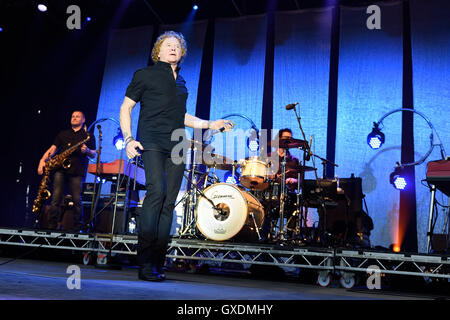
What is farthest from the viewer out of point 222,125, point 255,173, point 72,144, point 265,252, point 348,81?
point 348,81

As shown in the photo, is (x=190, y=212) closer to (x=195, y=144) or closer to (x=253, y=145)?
(x=195, y=144)

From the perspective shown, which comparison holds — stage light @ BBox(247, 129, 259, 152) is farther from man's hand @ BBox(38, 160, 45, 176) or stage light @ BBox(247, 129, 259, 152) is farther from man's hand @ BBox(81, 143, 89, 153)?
man's hand @ BBox(38, 160, 45, 176)

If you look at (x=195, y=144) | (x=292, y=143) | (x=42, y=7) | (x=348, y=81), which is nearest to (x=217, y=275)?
(x=195, y=144)

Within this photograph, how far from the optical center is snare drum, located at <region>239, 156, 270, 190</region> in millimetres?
5758

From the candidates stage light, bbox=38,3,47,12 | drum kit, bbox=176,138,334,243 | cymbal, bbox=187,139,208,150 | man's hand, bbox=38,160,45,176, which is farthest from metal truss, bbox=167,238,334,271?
stage light, bbox=38,3,47,12

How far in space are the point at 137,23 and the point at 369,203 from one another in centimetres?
557

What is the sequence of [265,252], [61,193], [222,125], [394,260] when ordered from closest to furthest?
1. [222,125]
2. [394,260]
3. [265,252]
4. [61,193]

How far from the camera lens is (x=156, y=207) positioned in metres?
2.93

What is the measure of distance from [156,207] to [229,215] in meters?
2.57

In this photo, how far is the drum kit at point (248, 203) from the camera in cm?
540

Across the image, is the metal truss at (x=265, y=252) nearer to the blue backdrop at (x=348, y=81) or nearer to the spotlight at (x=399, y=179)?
the spotlight at (x=399, y=179)

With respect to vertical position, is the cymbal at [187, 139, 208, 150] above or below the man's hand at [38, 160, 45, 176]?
above

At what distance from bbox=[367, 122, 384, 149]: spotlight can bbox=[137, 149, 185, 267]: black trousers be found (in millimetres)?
4232

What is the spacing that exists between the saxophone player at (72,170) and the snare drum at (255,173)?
219 centimetres
